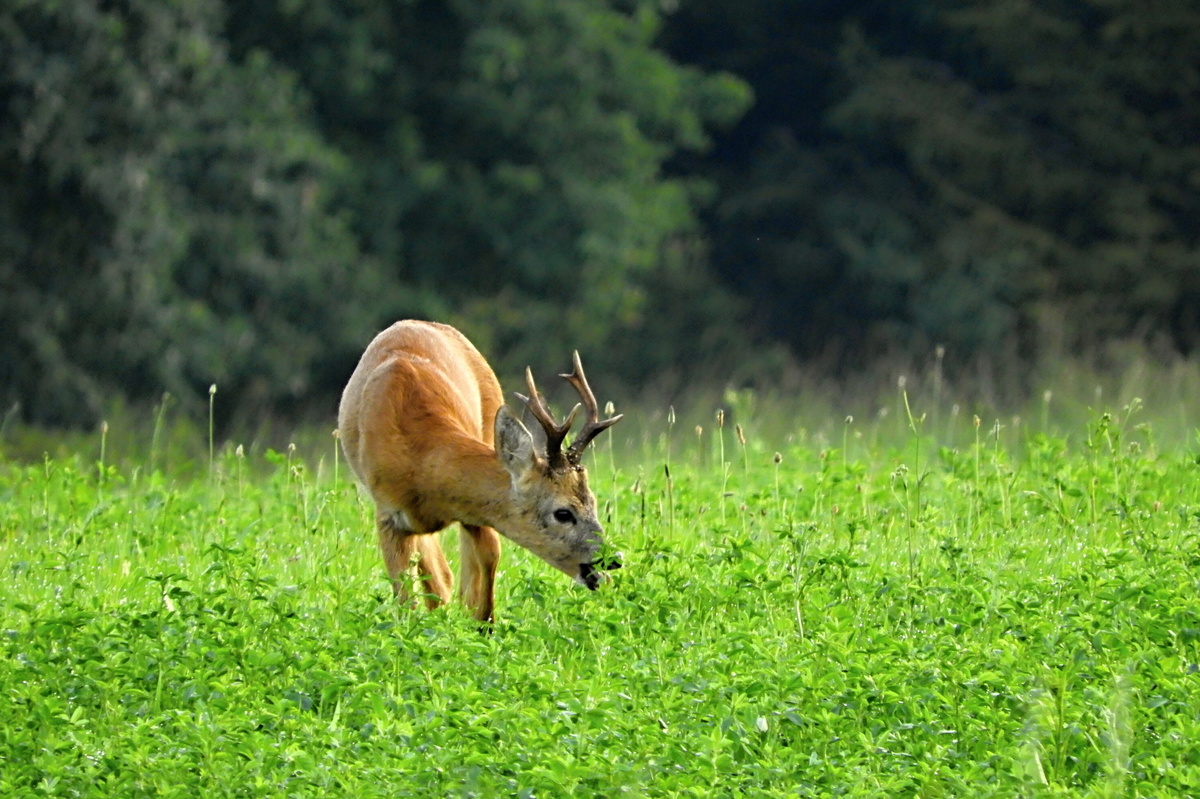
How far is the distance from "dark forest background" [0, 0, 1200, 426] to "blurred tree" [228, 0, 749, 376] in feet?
0.14

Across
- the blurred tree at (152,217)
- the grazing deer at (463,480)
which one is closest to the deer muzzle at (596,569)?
the grazing deer at (463,480)

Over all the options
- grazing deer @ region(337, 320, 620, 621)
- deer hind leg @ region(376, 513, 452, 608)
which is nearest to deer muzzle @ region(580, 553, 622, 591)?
grazing deer @ region(337, 320, 620, 621)

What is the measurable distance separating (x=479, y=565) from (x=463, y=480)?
382mm

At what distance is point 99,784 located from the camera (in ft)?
16.5

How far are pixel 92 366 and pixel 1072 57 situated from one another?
1383 centimetres

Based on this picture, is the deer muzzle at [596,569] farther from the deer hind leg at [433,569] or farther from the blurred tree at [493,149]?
the blurred tree at [493,149]

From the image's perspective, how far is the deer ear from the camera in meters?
7.49

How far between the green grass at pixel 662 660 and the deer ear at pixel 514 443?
50 centimetres

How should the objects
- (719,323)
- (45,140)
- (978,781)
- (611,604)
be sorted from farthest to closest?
(719,323) < (45,140) < (611,604) < (978,781)

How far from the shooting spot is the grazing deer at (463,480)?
7.49 m

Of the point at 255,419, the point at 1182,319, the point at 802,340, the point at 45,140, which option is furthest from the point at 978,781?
the point at 802,340

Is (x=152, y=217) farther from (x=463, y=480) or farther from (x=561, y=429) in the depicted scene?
→ (x=561, y=429)

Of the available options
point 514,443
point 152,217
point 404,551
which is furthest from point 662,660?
point 152,217

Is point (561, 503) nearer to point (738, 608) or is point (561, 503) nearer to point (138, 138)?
point (738, 608)
